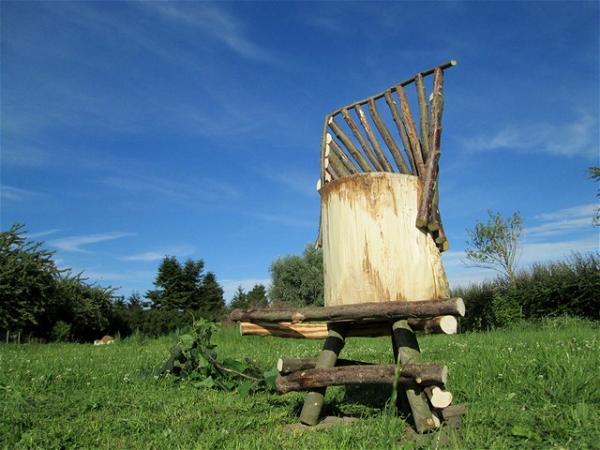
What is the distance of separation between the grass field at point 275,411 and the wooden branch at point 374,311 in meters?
0.87

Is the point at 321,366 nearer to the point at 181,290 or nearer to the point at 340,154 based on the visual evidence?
the point at 340,154

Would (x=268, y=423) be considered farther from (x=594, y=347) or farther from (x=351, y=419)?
(x=594, y=347)

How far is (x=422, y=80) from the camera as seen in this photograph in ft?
16.1

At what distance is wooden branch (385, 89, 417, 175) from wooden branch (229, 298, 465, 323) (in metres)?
1.33

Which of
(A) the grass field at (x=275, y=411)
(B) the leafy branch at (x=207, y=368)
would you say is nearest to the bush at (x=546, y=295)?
(A) the grass field at (x=275, y=411)

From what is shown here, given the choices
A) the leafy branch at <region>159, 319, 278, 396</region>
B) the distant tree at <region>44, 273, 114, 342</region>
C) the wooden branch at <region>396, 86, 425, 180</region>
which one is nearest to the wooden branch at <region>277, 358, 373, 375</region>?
the leafy branch at <region>159, 319, 278, 396</region>

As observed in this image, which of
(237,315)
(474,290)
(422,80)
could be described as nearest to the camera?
(422,80)

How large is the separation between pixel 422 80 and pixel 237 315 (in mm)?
2986

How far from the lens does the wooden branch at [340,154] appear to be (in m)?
5.38

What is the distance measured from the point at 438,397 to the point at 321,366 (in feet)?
3.54

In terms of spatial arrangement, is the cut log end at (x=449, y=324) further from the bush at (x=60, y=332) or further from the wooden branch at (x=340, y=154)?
the bush at (x=60, y=332)

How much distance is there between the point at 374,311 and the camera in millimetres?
4297

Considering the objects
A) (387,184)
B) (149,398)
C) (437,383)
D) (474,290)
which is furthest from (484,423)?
(474,290)

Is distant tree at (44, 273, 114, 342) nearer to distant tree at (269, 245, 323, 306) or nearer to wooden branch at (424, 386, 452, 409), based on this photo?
distant tree at (269, 245, 323, 306)
